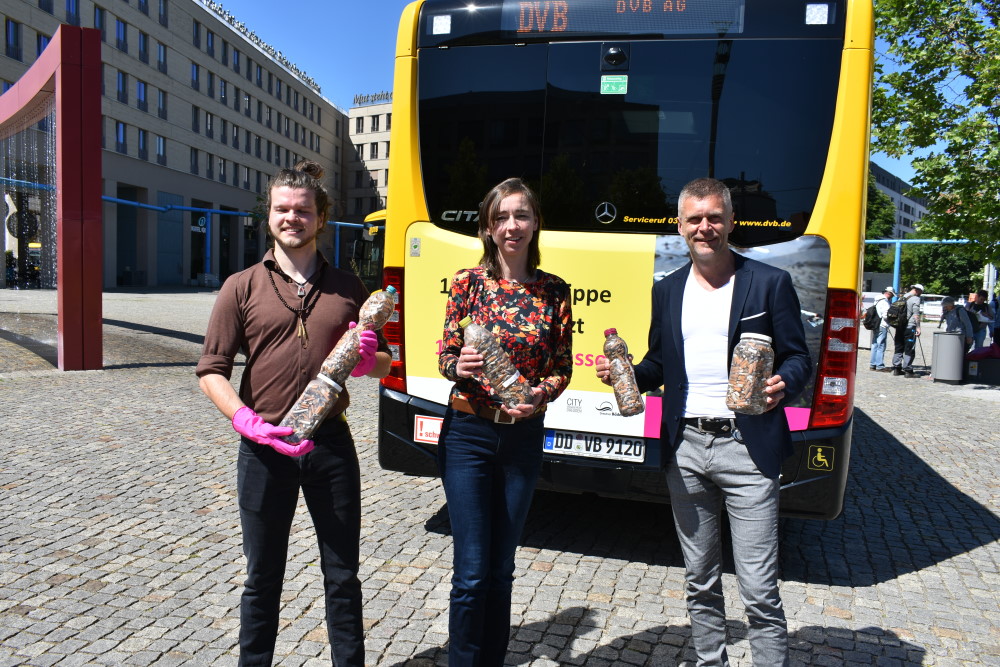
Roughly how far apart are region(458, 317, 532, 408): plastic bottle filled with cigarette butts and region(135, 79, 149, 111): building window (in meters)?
50.8

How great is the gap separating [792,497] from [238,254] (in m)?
61.8

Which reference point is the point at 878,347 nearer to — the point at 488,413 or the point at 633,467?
the point at 633,467

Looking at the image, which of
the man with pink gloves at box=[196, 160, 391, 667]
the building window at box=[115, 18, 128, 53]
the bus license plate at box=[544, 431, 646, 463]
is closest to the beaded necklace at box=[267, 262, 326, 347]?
the man with pink gloves at box=[196, 160, 391, 667]

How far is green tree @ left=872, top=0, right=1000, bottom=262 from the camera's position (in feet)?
42.5

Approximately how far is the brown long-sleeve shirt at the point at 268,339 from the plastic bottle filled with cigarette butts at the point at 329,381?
3.0 inches

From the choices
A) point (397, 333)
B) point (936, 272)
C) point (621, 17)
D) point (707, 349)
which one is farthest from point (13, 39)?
point (936, 272)

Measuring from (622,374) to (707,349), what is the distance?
30 centimetres

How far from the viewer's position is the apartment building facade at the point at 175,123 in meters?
43.6

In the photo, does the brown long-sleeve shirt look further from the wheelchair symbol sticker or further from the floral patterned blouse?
the wheelchair symbol sticker

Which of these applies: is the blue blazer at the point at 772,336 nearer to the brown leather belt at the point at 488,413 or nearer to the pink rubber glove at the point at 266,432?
the brown leather belt at the point at 488,413

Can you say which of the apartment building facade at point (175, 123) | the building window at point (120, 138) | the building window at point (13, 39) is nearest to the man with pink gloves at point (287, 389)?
the apartment building facade at point (175, 123)

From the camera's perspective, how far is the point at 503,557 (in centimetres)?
271

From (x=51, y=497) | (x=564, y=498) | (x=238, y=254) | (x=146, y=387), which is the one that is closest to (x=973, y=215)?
(x=564, y=498)

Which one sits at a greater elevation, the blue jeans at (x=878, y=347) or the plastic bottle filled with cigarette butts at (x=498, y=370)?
the plastic bottle filled with cigarette butts at (x=498, y=370)
